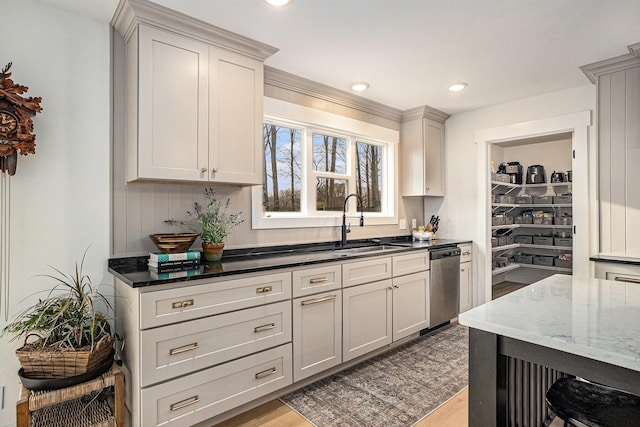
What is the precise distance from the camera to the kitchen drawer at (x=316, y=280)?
237cm

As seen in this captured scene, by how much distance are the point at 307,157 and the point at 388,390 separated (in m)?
2.04

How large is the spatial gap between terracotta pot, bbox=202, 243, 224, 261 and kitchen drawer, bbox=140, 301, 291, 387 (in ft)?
1.69

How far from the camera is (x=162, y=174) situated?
212 cm

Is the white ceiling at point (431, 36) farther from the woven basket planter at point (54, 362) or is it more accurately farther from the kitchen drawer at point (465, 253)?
the woven basket planter at point (54, 362)

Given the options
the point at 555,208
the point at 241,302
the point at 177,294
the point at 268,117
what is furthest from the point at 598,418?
the point at 555,208

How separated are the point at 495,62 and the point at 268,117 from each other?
1.90 m

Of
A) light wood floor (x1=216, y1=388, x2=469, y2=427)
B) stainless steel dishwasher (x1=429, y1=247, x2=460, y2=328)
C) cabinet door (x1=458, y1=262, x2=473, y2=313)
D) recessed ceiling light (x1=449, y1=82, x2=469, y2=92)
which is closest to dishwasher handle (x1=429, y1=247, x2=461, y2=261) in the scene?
stainless steel dishwasher (x1=429, y1=247, x2=460, y2=328)

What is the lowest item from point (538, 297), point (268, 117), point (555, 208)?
point (538, 297)

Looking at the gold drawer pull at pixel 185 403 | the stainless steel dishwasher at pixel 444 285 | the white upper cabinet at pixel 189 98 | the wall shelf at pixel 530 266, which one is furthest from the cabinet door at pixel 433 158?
the gold drawer pull at pixel 185 403

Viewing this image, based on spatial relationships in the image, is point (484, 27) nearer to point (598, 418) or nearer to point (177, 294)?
point (598, 418)

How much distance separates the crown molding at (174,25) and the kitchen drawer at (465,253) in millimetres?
2905

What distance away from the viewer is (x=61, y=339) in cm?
178

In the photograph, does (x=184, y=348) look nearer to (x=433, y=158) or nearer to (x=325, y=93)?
(x=325, y=93)

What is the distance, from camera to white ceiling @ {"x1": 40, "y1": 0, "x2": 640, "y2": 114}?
2.07 meters
